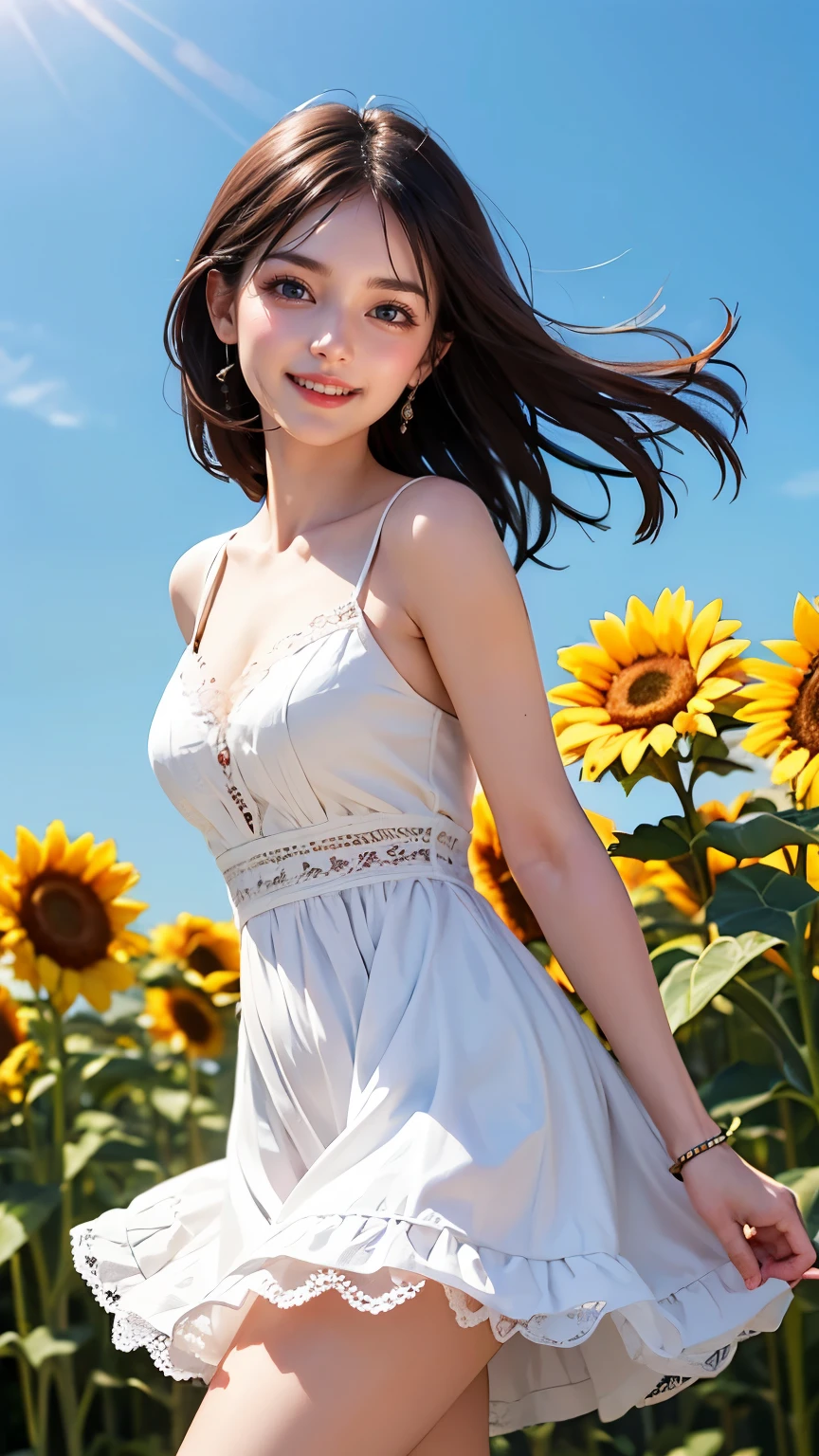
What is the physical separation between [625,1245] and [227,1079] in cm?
164

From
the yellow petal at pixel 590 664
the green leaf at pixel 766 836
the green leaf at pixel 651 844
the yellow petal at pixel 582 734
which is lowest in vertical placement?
the green leaf at pixel 766 836

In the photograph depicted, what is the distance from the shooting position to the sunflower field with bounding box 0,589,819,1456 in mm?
1950

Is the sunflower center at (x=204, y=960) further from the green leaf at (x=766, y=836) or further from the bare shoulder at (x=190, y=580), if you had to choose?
the green leaf at (x=766, y=836)

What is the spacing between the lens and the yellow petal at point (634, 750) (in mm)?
2076

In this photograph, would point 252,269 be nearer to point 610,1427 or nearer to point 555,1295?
point 555,1295

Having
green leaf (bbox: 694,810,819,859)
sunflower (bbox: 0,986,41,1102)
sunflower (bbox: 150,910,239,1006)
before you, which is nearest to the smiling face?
green leaf (bbox: 694,810,819,859)

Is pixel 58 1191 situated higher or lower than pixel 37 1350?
higher

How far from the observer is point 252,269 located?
5.85ft

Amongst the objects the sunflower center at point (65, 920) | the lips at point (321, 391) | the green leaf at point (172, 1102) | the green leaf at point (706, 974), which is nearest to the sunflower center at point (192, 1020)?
the green leaf at point (172, 1102)

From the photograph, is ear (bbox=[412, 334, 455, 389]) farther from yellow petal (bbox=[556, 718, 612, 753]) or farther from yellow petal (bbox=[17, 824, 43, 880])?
yellow petal (bbox=[17, 824, 43, 880])

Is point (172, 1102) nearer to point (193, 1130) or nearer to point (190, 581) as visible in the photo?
point (193, 1130)

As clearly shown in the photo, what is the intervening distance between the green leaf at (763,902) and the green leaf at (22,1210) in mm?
→ 1484

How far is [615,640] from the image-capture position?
2260 millimetres

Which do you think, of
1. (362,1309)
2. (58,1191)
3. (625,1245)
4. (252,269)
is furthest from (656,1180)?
(58,1191)
